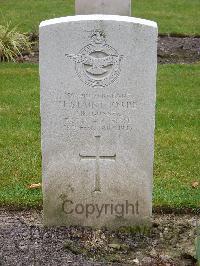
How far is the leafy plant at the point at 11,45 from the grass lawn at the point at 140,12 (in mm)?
1719

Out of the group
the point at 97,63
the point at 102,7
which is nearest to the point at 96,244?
the point at 97,63

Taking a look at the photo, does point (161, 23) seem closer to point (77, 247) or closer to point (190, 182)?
point (190, 182)

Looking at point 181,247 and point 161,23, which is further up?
point 161,23

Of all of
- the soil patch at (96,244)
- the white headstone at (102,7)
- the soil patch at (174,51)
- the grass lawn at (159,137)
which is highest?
the white headstone at (102,7)

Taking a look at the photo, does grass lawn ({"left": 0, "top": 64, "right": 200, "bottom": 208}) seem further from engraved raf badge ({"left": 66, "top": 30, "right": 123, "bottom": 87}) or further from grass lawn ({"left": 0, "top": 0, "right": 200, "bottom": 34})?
grass lawn ({"left": 0, "top": 0, "right": 200, "bottom": 34})

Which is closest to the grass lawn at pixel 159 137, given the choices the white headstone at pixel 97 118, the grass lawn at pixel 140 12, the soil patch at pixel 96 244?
the soil patch at pixel 96 244

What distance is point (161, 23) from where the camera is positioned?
15438 millimetres

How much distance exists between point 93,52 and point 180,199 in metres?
1.75

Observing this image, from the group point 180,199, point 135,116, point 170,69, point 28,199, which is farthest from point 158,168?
point 170,69

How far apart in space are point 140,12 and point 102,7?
22.7 ft

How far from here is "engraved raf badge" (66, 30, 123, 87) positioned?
16.2 ft

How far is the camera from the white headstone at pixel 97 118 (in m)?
4.91

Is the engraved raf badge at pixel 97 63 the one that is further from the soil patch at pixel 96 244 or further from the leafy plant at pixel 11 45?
the leafy plant at pixel 11 45

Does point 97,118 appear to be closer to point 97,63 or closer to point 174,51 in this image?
point 97,63
